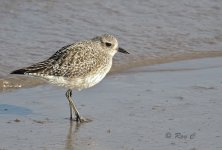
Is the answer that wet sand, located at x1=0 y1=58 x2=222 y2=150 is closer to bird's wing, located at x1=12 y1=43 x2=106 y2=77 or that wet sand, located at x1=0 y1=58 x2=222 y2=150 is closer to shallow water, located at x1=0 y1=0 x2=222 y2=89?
bird's wing, located at x1=12 y1=43 x2=106 y2=77

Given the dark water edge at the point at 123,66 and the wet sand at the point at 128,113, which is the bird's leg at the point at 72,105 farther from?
the dark water edge at the point at 123,66

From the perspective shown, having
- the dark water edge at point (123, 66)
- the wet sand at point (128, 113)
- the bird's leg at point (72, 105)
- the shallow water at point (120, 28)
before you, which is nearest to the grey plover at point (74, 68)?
the bird's leg at point (72, 105)

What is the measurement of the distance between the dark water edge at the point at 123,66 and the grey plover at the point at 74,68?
98 cm

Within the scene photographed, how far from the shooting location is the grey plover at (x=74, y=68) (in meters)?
7.99

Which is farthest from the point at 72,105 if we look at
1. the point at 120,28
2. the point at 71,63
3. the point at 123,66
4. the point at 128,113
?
the point at 120,28

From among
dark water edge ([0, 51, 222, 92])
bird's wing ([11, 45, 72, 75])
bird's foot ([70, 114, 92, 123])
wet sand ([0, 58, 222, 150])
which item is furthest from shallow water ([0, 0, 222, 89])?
bird's foot ([70, 114, 92, 123])

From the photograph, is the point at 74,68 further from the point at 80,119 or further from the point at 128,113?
the point at 128,113

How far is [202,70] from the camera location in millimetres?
9836

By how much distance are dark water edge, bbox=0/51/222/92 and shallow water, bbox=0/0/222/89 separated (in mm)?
14

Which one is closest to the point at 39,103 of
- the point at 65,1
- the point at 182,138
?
the point at 182,138

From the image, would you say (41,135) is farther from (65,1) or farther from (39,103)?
(65,1)

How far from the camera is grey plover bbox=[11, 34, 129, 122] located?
7988mm

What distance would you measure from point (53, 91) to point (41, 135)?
5.39 feet

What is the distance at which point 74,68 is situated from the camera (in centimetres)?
816
